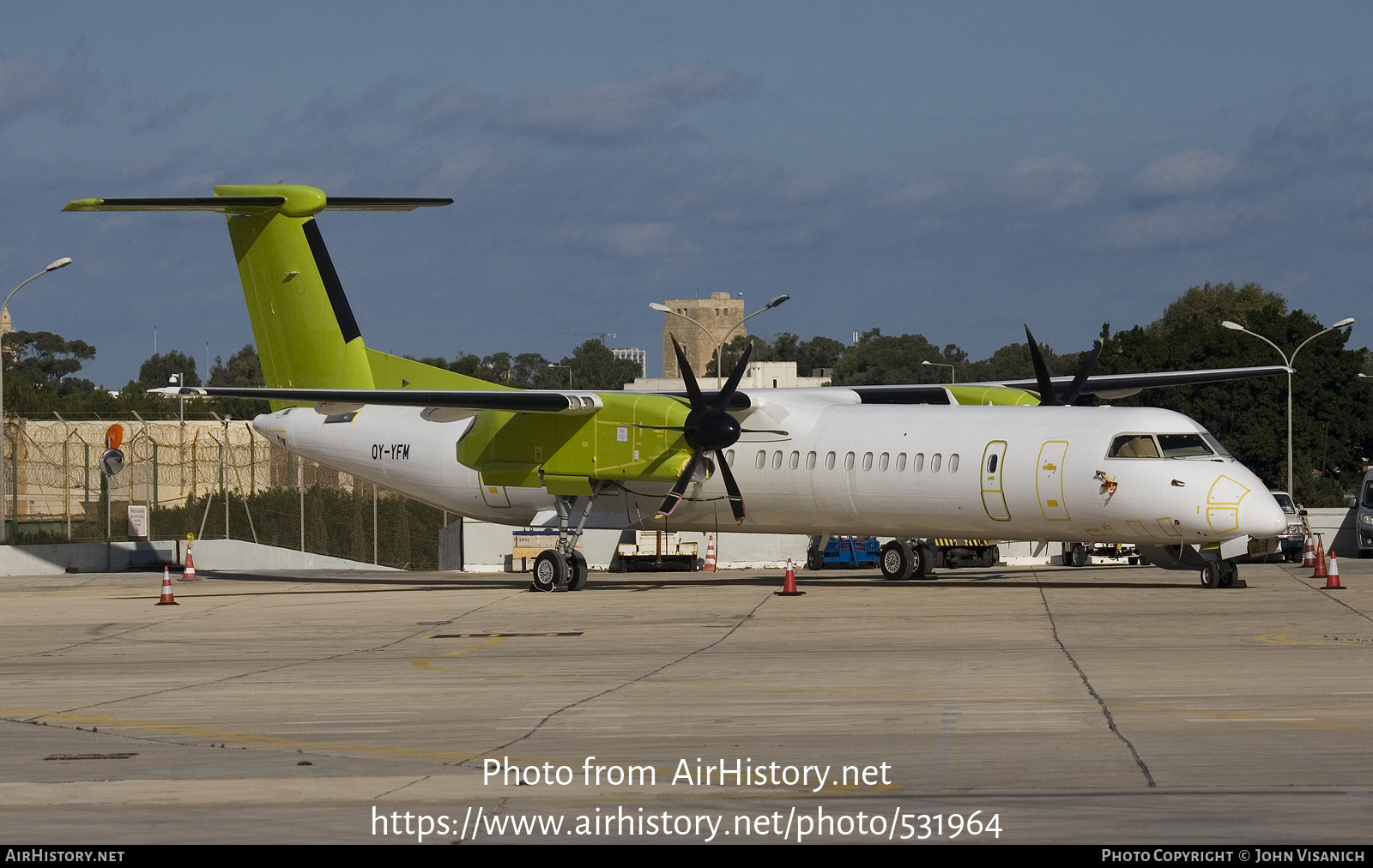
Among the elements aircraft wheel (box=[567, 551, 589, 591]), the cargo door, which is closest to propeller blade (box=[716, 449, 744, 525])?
aircraft wheel (box=[567, 551, 589, 591])

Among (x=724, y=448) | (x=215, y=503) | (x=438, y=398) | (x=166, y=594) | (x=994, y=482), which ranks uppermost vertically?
(x=438, y=398)

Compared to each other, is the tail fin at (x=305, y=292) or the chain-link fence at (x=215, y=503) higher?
the tail fin at (x=305, y=292)

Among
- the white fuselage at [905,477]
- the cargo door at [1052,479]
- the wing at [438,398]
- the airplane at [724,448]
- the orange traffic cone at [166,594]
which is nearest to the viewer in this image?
the white fuselage at [905,477]

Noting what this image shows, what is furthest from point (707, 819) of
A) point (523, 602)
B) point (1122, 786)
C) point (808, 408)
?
point (808, 408)

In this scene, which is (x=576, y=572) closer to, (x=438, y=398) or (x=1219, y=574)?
(x=438, y=398)

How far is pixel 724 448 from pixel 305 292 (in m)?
9.53

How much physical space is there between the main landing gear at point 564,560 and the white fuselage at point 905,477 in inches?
15.6

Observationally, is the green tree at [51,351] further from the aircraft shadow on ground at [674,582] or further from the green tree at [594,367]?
the aircraft shadow on ground at [674,582]

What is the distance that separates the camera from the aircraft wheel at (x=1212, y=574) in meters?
23.8

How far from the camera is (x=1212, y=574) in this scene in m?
23.8

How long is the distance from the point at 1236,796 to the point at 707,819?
281 centimetres

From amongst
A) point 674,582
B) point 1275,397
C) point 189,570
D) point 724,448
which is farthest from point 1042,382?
point 1275,397

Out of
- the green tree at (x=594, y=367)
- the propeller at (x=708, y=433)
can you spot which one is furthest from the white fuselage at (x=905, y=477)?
the green tree at (x=594, y=367)

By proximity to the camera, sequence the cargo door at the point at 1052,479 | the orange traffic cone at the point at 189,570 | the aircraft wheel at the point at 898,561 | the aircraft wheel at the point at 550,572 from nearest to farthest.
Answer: the cargo door at the point at 1052,479 → the aircraft wheel at the point at 550,572 → the aircraft wheel at the point at 898,561 → the orange traffic cone at the point at 189,570
